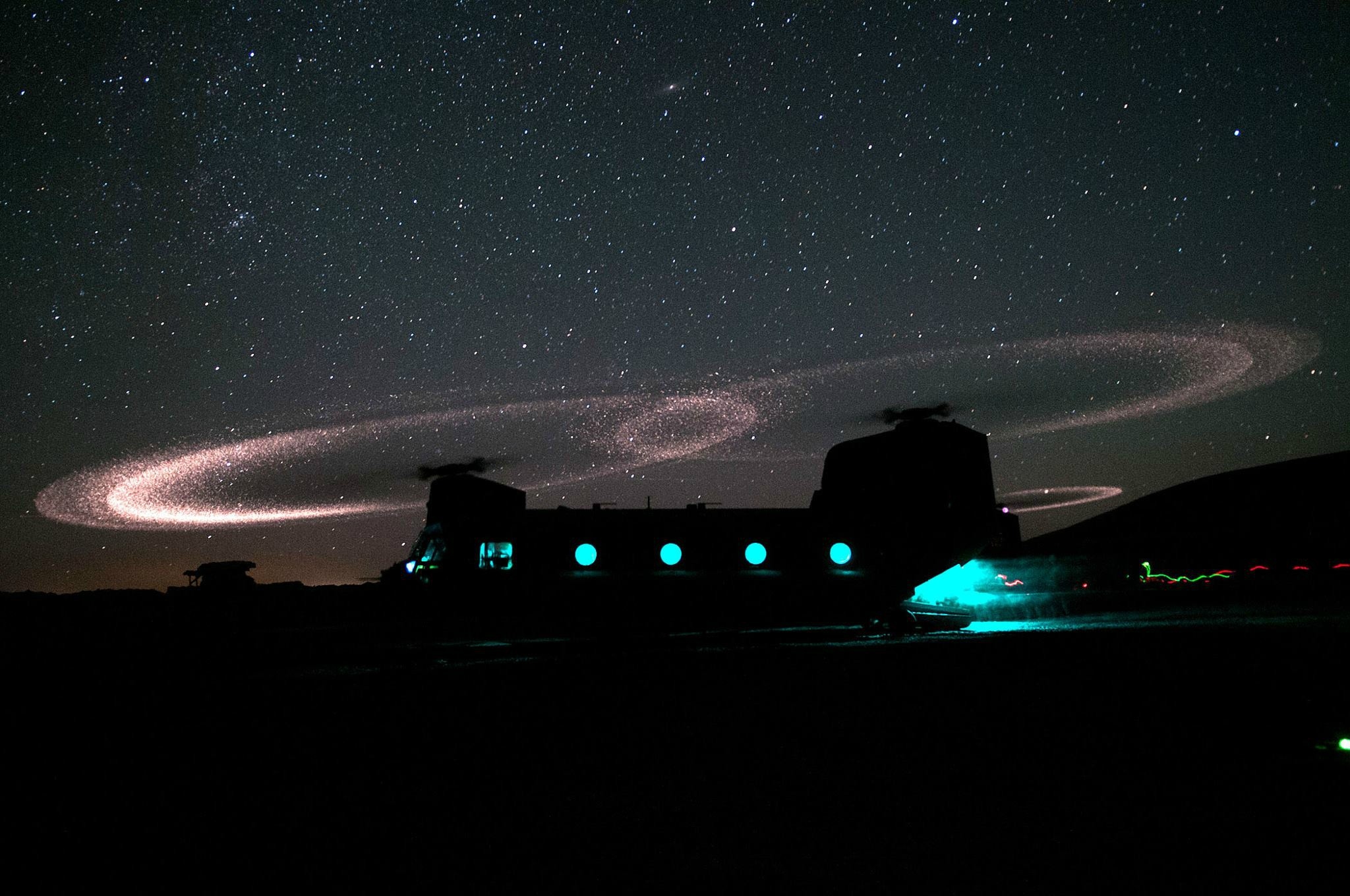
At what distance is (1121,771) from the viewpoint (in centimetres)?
508

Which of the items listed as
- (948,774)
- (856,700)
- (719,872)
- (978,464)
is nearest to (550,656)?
(856,700)

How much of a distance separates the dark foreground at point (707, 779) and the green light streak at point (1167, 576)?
45.5 m

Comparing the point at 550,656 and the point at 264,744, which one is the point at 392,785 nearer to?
the point at 264,744

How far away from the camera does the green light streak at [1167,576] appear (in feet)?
161

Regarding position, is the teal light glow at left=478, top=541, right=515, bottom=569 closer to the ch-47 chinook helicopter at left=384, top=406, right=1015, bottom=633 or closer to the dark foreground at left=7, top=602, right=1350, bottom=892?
the ch-47 chinook helicopter at left=384, top=406, right=1015, bottom=633

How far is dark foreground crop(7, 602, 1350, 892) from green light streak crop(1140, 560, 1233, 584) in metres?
45.5

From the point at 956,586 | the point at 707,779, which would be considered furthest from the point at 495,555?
the point at 956,586

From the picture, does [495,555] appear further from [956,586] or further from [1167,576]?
[1167,576]

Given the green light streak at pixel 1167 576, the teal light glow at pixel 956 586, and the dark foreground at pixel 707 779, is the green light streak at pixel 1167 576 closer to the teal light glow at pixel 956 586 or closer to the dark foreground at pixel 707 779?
the teal light glow at pixel 956 586

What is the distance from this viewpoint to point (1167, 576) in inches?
2052

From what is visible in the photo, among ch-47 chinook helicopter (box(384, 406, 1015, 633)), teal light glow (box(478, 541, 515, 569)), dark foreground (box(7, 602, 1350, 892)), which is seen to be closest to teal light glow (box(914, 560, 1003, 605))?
ch-47 chinook helicopter (box(384, 406, 1015, 633))

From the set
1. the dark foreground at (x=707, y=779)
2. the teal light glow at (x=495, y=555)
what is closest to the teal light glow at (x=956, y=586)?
the teal light glow at (x=495, y=555)

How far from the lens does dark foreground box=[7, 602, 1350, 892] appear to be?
364 centimetres

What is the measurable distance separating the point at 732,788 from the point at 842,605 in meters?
20.8
